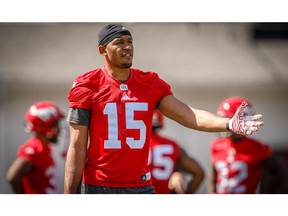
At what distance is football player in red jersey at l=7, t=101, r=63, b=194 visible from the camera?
829 centimetres

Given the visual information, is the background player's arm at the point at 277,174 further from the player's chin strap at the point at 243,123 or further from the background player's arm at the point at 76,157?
the background player's arm at the point at 76,157

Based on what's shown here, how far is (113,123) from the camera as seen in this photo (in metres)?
5.80

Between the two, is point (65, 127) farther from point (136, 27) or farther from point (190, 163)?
point (136, 27)

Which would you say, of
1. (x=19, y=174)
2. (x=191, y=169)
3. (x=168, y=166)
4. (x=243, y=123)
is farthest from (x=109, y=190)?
(x=191, y=169)

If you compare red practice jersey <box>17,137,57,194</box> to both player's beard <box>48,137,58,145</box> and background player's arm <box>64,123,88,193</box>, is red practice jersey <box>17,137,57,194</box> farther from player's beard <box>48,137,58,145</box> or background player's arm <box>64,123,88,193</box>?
background player's arm <box>64,123,88,193</box>

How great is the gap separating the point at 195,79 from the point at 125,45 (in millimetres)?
11650

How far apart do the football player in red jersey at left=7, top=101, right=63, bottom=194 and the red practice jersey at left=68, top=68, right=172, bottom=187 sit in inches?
99.6

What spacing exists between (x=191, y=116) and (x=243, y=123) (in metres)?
0.51

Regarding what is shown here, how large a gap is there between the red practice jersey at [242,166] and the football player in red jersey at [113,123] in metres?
2.87

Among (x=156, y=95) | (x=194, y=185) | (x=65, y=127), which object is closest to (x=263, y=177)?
(x=194, y=185)

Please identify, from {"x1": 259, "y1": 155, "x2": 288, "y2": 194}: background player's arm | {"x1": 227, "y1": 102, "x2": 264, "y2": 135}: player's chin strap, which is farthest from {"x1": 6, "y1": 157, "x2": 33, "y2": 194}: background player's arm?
{"x1": 227, "y1": 102, "x2": 264, "y2": 135}: player's chin strap

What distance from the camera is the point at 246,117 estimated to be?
5.51 meters

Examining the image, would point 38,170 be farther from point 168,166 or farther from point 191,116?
point 191,116
